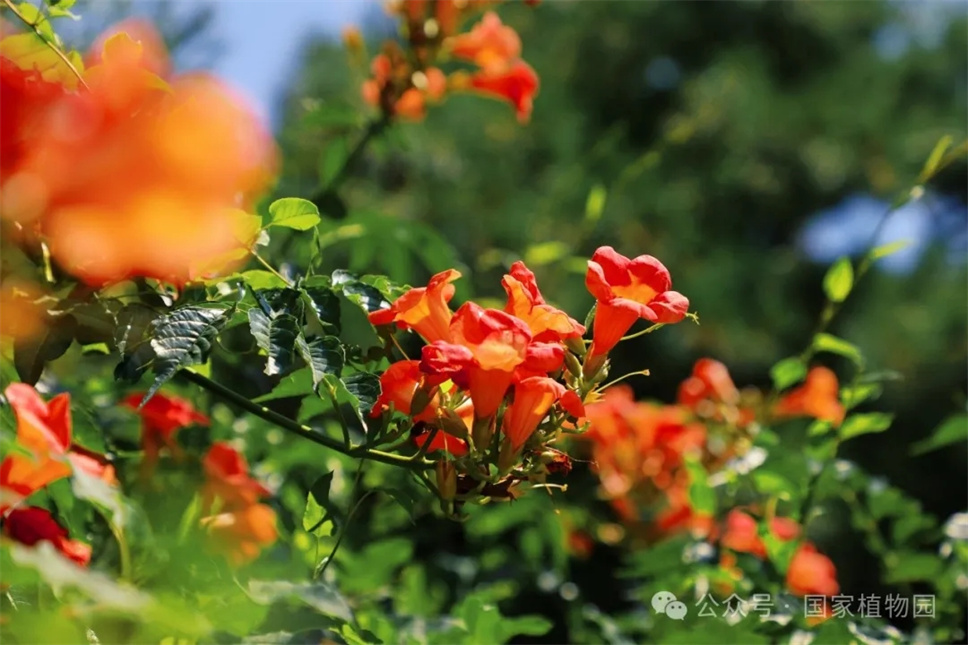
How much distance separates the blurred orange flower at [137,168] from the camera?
0.72 meters

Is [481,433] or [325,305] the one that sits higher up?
[325,305]

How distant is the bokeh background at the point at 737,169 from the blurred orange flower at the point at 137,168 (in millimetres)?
3332

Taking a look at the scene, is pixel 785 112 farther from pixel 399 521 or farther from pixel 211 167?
pixel 211 167

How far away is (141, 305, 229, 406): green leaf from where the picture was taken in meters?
1.00

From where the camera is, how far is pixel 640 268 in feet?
4.04

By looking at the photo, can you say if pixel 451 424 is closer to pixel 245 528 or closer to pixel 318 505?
pixel 318 505

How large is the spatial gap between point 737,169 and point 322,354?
789 cm

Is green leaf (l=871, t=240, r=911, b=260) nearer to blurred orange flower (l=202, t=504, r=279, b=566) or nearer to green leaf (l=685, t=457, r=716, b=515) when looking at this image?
green leaf (l=685, t=457, r=716, b=515)

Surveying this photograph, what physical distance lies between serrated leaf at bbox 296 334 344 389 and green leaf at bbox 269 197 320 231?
15 centimetres

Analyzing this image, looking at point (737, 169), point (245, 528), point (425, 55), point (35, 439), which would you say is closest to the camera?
point (35, 439)

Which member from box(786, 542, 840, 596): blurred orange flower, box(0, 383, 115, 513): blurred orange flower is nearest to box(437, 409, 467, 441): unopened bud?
box(0, 383, 115, 513): blurred orange flower

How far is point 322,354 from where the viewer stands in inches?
42.4

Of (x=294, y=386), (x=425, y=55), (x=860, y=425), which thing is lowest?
(x=294, y=386)

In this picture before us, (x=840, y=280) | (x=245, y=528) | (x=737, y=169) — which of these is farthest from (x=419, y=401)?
(x=737, y=169)
